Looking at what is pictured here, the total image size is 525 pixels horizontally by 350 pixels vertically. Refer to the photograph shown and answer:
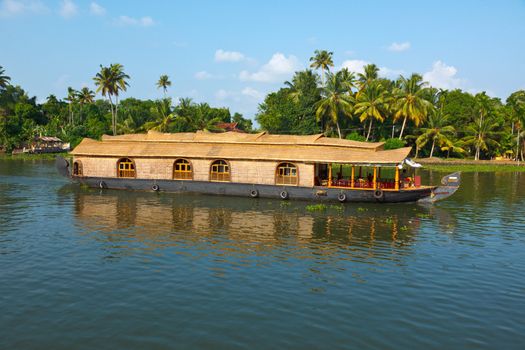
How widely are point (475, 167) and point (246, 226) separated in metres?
42.4

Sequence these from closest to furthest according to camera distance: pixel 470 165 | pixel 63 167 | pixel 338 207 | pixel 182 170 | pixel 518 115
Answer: pixel 338 207 < pixel 182 170 < pixel 63 167 < pixel 470 165 < pixel 518 115

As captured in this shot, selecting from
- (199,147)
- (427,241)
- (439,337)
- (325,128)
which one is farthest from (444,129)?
(439,337)

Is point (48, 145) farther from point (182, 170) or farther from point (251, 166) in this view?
point (251, 166)

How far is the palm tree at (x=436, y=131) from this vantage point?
2264 inches

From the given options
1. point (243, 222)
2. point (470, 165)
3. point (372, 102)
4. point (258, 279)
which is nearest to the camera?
point (258, 279)

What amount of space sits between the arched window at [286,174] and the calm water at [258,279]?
10.9 ft

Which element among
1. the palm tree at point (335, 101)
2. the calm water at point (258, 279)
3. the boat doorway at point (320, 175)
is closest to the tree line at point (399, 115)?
the palm tree at point (335, 101)

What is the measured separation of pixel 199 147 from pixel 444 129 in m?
40.3

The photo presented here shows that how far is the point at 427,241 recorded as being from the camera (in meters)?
17.1

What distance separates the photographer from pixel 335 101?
56.5m

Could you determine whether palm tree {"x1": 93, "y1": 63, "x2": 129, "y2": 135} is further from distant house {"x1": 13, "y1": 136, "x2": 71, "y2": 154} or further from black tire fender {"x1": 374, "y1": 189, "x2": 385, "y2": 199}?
black tire fender {"x1": 374, "y1": 189, "x2": 385, "y2": 199}

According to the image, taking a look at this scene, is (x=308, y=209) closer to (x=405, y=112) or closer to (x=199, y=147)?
(x=199, y=147)

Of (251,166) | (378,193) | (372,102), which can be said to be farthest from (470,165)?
(251,166)

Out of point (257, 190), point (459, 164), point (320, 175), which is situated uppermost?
point (459, 164)
